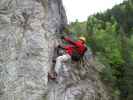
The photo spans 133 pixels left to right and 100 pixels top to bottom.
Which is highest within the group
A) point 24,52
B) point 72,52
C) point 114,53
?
point 24,52

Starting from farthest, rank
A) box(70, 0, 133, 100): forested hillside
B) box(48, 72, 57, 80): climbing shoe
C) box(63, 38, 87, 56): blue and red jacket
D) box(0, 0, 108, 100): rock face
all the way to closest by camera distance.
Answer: box(70, 0, 133, 100): forested hillside < box(63, 38, 87, 56): blue and red jacket < box(48, 72, 57, 80): climbing shoe < box(0, 0, 108, 100): rock face

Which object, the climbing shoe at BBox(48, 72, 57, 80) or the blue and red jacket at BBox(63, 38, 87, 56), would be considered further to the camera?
the blue and red jacket at BBox(63, 38, 87, 56)

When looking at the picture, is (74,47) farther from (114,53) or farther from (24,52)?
(114,53)

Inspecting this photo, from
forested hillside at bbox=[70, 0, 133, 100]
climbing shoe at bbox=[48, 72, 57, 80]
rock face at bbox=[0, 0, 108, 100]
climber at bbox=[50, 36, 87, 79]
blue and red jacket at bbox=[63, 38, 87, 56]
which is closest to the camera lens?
rock face at bbox=[0, 0, 108, 100]

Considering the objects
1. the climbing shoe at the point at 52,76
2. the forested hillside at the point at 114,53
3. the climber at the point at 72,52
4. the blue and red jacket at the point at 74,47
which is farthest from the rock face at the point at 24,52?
the forested hillside at the point at 114,53

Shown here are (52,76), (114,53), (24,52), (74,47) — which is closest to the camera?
(24,52)

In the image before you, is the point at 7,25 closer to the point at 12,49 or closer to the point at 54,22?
the point at 12,49

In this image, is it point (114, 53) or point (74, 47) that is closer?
point (74, 47)

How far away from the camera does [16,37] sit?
594 inches

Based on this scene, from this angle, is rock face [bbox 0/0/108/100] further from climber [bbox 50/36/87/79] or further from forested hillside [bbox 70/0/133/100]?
forested hillside [bbox 70/0/133/100]

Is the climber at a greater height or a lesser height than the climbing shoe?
greater

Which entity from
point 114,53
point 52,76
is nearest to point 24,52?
point 52,76

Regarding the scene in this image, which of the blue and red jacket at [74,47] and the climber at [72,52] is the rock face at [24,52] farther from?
the blue and red jacket at [74,47]

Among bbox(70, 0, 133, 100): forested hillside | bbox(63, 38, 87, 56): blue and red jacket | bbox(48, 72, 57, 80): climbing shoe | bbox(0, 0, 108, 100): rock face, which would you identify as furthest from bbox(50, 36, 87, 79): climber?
bbox(70, 0, 133, 100): forested hillside
